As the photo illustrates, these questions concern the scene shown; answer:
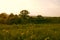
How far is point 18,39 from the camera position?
22.8 feet

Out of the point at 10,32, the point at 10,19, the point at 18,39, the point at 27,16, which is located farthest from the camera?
the point at 27,16

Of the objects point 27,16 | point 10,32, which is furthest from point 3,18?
point 10,32

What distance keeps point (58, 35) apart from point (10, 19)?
15.4 feet

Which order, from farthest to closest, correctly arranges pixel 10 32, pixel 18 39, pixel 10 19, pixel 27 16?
pixel 27 16 → pixel 10 19 → pixel 10 32 → pixel 18 39

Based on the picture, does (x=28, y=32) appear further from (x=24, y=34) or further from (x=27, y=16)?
(x=27, y=16)

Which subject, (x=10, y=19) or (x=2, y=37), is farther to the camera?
(x=10, y=19)

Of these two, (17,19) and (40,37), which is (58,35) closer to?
(40,37)

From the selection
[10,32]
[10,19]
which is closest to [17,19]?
[10,19]

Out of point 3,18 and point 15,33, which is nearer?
point 15,33

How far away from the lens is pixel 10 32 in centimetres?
746

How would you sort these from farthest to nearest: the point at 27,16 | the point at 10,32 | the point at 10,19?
the point at 27,16, the point at 10,19, the point at 10,32

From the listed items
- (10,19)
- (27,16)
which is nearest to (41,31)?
(10,19)

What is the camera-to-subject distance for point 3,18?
11734mm

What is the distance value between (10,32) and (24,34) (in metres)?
0.54
